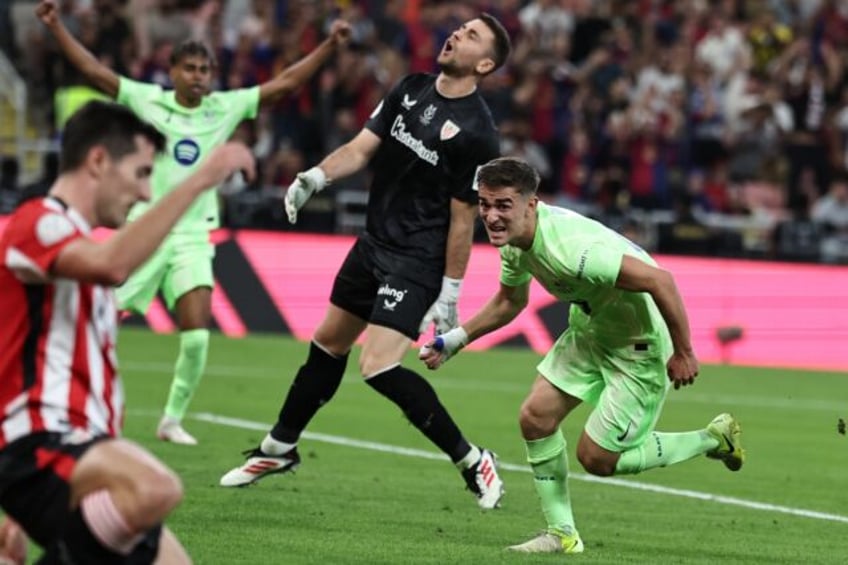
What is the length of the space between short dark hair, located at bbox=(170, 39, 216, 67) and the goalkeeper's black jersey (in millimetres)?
2573

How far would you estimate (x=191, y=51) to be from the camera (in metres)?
12.6

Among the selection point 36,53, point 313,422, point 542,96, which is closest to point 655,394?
point 313,422

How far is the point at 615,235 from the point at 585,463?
3.93 ft

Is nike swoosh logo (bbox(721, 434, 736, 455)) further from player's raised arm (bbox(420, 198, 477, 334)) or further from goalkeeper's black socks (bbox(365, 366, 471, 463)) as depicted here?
player's raised arm (bbox(420, 198, 477, 334))

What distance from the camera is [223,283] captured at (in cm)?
2048

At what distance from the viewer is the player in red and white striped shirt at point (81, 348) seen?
225 inches

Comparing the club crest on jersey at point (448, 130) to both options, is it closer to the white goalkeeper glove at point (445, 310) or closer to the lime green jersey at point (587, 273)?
the white goalkeeper glove at point (445, 310)

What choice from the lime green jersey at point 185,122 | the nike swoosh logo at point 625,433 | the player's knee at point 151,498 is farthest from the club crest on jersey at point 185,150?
the player's knee at point 151,498

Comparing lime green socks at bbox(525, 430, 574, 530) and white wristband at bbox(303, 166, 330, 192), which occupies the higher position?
white wristband at bbox(303, 166, 330, 192)

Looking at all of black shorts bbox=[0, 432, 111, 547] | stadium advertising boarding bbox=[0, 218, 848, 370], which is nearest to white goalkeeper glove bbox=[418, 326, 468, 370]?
black shorts bbox=[0, 432, 111, 547]

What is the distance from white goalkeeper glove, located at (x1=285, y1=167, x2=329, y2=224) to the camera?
983 cm

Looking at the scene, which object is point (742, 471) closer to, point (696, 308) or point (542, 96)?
point (696, 308)

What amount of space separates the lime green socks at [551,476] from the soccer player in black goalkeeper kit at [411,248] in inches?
45.6

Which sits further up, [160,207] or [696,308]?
[160,207]
